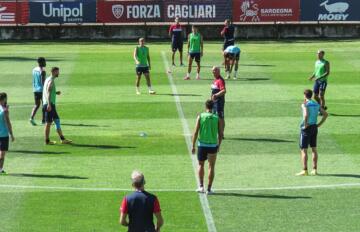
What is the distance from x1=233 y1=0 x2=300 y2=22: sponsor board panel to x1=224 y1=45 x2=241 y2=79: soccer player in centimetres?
1595

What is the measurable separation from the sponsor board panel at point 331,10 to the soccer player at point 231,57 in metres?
16.6

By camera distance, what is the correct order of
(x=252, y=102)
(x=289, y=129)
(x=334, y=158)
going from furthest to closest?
(x=252, y=102)
(x=289, y=129)
(x=334, y=158)

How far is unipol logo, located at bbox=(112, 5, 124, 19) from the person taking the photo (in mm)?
55844

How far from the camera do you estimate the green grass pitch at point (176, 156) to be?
18609 mm

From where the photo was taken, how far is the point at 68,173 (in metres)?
22.4

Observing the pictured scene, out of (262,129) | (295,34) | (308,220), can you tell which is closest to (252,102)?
(262,129)

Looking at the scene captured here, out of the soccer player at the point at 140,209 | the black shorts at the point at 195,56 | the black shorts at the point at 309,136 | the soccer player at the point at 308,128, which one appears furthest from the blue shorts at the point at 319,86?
the soccer player at the point at 140,209

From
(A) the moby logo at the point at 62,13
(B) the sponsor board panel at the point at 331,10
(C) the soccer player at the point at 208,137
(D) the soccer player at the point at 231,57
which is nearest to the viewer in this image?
(C) the soccer player at the point at 208,137

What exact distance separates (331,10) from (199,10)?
7.30 m

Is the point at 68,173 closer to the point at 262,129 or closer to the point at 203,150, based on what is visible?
the point at 203,150

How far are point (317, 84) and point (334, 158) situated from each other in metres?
7.34

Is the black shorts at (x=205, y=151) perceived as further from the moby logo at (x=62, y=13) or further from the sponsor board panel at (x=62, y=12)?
the moby logo at (x=62, y=13)

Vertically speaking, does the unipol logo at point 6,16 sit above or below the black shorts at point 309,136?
above

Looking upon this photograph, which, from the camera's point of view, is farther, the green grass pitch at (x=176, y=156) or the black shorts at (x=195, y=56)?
the black shorts at (x=195, y=56)
